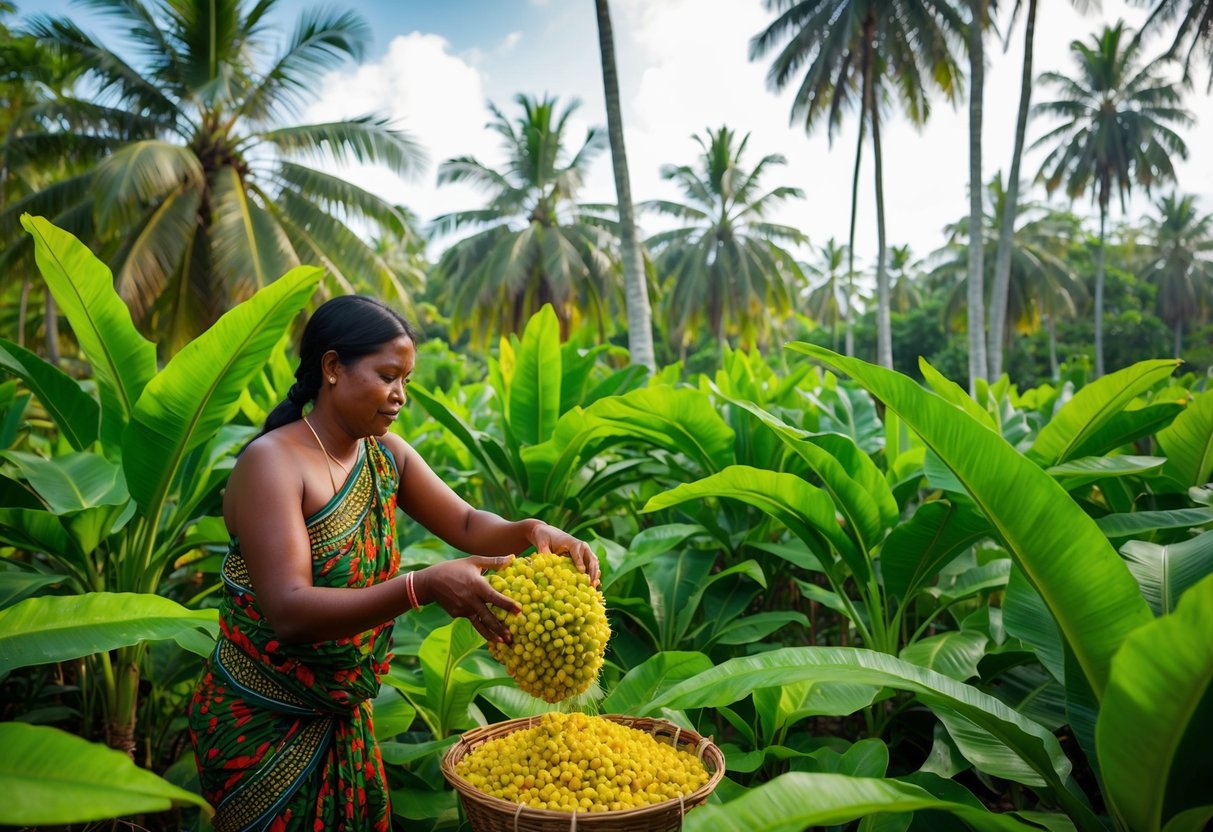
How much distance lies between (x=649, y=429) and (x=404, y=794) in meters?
1.37

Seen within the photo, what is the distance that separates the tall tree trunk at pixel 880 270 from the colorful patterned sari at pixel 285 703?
59.6 feet

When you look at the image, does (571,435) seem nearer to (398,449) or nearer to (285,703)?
(398,449)

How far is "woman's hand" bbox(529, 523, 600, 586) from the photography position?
172 centimetres

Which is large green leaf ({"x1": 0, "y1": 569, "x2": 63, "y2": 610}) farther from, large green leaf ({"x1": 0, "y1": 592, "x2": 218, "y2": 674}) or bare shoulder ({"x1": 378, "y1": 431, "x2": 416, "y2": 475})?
bare shoulder ({"x1": 378, "y1": 431, "x2": 416, "y2": 475})

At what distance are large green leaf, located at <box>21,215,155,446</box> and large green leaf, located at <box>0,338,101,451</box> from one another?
7.6 inches

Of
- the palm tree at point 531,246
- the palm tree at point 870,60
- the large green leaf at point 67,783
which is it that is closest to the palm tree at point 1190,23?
the palm tree at point 870,60

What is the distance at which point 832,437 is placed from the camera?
2449 millimetres

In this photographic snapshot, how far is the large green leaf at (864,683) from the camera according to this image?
1565mm

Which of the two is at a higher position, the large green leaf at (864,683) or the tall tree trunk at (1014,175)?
the tall tree trunk at (1014,175)

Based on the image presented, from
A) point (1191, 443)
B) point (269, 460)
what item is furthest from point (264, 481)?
point (1191, 443)

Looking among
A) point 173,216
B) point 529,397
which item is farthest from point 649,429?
point 173,216

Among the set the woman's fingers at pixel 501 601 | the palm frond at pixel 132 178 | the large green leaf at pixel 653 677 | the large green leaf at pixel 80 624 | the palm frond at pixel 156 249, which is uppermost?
the palm frond at pixel 132 178

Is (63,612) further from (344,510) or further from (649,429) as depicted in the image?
(649,429)

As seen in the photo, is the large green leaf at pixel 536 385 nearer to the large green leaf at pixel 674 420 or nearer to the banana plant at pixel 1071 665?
the large green leaf at pixel 674 420
